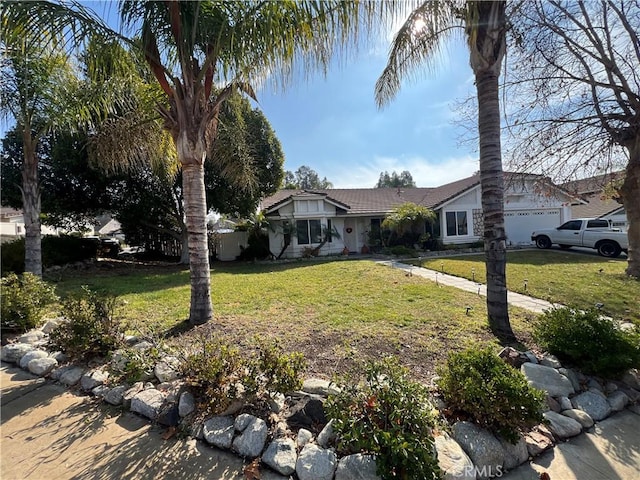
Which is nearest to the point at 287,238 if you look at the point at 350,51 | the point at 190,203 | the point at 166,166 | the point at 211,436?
the point at 166,166

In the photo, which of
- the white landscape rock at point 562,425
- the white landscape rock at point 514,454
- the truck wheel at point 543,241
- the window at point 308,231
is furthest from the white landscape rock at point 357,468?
the truck wheel at point 543,241

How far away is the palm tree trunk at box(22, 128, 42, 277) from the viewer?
7930 mm

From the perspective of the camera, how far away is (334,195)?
75.2 ft

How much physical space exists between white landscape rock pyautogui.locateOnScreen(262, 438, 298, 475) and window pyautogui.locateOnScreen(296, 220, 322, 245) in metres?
15.7

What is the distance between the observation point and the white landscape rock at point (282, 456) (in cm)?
240

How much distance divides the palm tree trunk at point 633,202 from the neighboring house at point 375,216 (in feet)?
29.2

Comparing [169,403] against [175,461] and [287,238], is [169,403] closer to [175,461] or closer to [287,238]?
[175,461]

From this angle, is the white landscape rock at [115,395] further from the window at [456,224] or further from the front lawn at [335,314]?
the window at [456,224]

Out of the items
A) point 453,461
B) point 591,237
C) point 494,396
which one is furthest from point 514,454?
point 591,237

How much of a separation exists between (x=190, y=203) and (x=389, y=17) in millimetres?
4160

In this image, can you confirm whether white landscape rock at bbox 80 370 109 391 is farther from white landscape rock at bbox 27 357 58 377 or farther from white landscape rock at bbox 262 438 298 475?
white landscape rock at bbox 262 438 298 475

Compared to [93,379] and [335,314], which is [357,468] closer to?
[93,379]

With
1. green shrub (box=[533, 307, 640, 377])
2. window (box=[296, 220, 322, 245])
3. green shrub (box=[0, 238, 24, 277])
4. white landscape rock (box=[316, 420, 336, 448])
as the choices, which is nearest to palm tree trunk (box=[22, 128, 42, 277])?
green shrub (box=[0, 238, 24, 277])

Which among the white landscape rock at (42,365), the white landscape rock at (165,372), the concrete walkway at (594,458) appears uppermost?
the white landscape rock at (165,372)
